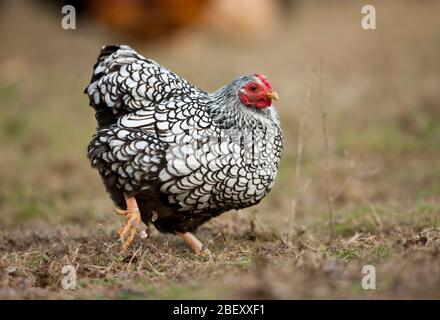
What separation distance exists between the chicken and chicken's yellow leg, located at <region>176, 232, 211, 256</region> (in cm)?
1

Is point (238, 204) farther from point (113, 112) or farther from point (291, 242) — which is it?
point (113, 112)

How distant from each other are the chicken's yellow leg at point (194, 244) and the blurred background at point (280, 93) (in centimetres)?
66

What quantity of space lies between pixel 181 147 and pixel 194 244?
88 cm

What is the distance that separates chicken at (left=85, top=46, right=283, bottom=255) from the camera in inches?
190

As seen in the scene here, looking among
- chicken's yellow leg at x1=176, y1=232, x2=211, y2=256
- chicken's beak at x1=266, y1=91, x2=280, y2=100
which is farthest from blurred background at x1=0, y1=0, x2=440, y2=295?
chicken's yellow leg at x1=176, y1=232, x2=211, y2=256

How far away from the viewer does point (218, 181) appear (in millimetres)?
4801

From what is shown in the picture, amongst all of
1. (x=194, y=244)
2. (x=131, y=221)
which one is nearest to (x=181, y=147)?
(x=131, y=221)

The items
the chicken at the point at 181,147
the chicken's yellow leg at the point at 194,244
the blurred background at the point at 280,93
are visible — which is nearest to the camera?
the chicken at the point at 181,147

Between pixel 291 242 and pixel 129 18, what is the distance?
10900mm

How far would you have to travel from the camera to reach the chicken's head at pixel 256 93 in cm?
499

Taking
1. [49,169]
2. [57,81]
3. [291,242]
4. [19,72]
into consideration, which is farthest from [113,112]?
[19,72]

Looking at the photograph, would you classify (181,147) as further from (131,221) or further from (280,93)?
(280,93)

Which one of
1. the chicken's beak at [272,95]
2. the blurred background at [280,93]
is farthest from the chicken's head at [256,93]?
the blurred background at [280,93]

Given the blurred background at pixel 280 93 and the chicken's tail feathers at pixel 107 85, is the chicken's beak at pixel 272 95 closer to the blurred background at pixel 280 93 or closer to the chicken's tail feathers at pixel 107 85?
the blurred background at pixel 280 93
